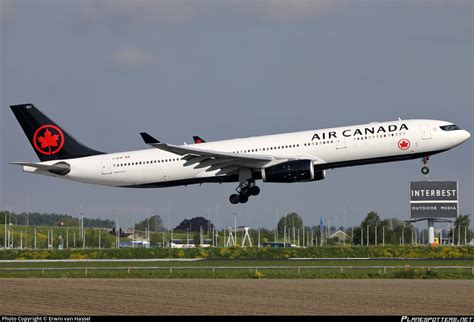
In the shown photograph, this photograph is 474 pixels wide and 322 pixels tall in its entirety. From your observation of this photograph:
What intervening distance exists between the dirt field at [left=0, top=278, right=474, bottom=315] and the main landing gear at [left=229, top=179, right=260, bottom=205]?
1470 cm

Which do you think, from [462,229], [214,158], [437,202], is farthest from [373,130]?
[462,229]

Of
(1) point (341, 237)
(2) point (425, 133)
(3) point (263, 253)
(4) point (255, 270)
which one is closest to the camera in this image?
(4) point (255, 270)

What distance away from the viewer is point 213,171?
67.9 metres

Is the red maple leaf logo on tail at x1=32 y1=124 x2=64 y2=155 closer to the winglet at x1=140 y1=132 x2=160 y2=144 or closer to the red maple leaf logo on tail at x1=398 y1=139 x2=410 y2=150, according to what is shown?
the winglet at x1=140 y1=132 x2=160 y2=144

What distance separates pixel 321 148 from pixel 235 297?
21.9 metres

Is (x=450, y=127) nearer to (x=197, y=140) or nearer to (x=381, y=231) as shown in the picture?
(x=197, y=140)

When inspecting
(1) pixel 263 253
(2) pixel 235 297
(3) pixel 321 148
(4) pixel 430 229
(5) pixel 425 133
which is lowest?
(2) pixel 235 297

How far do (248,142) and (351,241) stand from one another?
7525 cm

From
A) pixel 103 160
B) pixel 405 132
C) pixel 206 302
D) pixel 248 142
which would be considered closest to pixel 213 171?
pixel 248 142

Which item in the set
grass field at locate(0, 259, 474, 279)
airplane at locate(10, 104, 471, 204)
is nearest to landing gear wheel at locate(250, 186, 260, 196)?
airplane at locate(10, 104, 471, 204)

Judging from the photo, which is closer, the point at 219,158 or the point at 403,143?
the point at 403,143

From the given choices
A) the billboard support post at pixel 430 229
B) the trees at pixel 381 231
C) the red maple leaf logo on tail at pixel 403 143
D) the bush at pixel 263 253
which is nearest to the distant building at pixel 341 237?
the trees at pixel 381 231

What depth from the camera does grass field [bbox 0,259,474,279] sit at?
2196 inches

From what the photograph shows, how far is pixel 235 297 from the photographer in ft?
142
